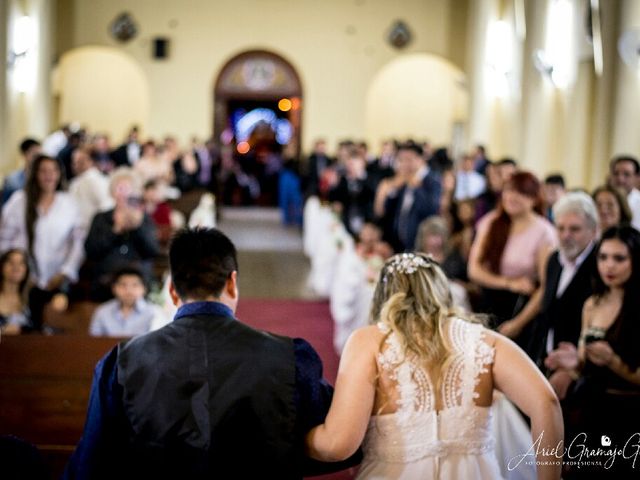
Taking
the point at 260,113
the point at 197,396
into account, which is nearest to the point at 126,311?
the point at 197,396

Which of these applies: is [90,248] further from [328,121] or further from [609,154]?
[328,121]

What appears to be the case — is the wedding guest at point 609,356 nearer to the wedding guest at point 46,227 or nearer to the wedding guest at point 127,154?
the wedding guest at point 46,227

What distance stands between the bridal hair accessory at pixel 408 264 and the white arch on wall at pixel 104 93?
840 inches

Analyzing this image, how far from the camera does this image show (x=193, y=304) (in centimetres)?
314

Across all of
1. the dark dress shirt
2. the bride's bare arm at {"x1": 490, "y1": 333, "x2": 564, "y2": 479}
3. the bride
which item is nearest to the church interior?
the dark dress shirt

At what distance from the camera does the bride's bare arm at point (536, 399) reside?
10.9 feet

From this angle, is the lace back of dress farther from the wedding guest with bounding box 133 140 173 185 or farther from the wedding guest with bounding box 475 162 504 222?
the wedding guest with bounding box 133 140 173 185

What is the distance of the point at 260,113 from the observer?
25.9 meters

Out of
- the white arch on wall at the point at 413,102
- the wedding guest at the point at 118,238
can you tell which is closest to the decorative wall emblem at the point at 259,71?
the white arch on wall at the point at 413,102

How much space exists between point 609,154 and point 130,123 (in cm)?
1406

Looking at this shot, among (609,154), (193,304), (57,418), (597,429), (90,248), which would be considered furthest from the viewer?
(609,154)

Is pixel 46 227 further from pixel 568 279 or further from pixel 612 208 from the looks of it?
pixel 568 279

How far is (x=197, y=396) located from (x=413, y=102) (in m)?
22.5

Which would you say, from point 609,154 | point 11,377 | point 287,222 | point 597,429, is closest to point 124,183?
point 11,377
